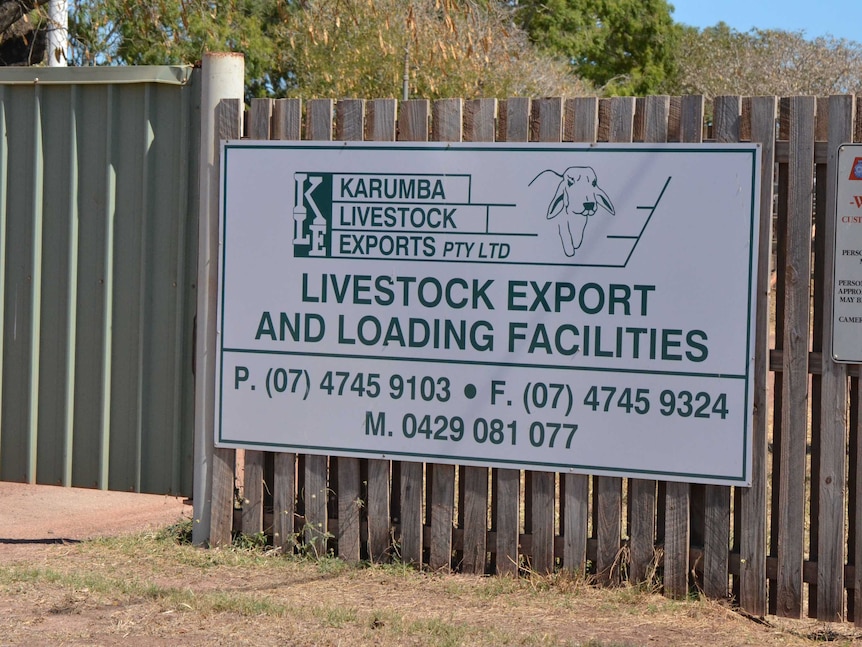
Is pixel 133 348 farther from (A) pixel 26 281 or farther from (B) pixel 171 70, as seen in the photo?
(B) pixel 171 70

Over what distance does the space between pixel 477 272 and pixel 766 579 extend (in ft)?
6.25

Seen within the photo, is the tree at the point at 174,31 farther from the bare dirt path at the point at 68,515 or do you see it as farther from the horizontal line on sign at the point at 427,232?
the horizontal line on sign at the point at 427,232

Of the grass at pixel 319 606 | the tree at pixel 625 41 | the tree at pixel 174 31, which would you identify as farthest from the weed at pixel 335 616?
the tree at pixel 625 41

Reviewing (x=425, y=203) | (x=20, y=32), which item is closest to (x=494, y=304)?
(x=425, y=203)

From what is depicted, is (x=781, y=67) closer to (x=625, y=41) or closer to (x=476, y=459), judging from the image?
(x=625, y=41)

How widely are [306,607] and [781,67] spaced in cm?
3243

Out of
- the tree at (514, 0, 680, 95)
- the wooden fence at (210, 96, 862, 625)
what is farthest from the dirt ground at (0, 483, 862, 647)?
the tree at (514, 0, 680, 95)

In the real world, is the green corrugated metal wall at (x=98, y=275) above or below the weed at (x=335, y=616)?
A: above

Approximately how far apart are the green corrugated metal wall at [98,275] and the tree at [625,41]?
40.5 metres

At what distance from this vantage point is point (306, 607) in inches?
179

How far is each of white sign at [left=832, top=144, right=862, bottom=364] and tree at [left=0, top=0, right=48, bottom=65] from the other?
24.2 ft

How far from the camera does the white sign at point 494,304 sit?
185 inches

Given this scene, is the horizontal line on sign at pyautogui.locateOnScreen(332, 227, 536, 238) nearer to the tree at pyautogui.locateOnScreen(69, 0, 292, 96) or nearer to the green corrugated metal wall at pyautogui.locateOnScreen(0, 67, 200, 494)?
the green corrugated metal wall at pyautogui.locateOnScreen(0, 67, 200, 494)

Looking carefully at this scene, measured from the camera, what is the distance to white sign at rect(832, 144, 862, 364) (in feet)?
14.9
